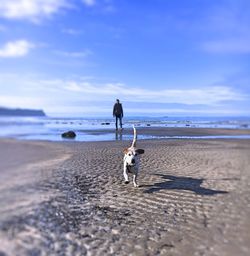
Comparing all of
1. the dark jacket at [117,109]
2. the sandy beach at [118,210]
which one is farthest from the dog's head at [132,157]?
the dark jacket at [117,109]

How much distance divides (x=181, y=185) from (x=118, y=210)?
9.21 feet

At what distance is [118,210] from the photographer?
298 inches

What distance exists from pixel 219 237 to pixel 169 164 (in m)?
7.24

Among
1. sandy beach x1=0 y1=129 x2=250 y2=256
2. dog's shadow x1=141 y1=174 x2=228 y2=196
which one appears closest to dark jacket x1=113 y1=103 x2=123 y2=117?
sandy beach x1=0 y1=129 x2=250 y2=256

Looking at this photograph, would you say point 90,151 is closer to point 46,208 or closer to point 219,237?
point 46,208

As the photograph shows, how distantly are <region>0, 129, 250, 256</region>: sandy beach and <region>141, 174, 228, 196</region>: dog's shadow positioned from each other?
0.02 m

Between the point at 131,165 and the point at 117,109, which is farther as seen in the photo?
the point at 117,109

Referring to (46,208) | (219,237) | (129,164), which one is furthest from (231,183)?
(46,208)

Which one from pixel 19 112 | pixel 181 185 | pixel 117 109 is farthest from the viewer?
pixel 117 109

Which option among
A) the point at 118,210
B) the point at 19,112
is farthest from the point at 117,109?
the point at 19,112

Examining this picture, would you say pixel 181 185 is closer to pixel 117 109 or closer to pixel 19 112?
pixel 19 112

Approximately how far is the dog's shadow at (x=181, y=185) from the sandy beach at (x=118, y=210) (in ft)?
0.08

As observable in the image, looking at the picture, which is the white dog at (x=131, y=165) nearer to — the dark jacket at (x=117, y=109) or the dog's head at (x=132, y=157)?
the dog's head at (x=132, y=157)

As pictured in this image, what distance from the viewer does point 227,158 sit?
49.4 ft
